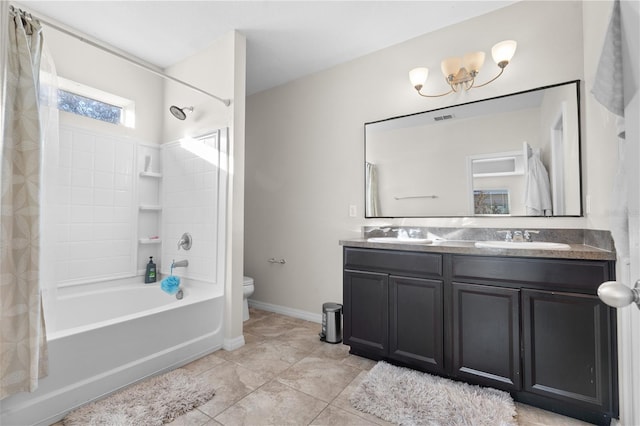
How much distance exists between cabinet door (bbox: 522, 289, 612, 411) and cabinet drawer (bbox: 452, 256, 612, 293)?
2.4 inches

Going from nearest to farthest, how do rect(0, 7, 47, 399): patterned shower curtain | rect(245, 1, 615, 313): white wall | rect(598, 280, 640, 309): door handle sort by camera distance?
1. rect(598, 280, 640, 309): door handle
2. rect(0, 7, 47, 399): patterned shower curtain
3. rect(245, 1, 615, 313): white wall

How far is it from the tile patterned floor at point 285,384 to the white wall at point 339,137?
67cm

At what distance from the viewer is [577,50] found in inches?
77.1

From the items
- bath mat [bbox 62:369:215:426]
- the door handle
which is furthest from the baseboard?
the door handle

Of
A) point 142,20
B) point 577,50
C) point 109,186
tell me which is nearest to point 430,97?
point 577,50

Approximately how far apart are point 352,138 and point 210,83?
4.41 feet

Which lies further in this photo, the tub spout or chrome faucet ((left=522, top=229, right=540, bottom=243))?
the tub spout

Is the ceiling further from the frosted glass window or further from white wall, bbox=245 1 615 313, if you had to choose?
the frosted glass window

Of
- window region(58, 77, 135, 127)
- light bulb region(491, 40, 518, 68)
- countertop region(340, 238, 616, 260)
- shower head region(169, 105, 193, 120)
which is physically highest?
light bulb region(491, 40, 518, 68)

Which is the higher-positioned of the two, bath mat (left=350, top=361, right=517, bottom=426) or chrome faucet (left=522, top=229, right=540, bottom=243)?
chrome faucet (left=522, top=229, right=540, bottom=243)

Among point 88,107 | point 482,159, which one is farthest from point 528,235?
point 88,107

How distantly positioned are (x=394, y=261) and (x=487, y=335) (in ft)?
2.21

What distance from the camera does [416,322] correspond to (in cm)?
200

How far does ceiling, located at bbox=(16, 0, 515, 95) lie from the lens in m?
2.22
